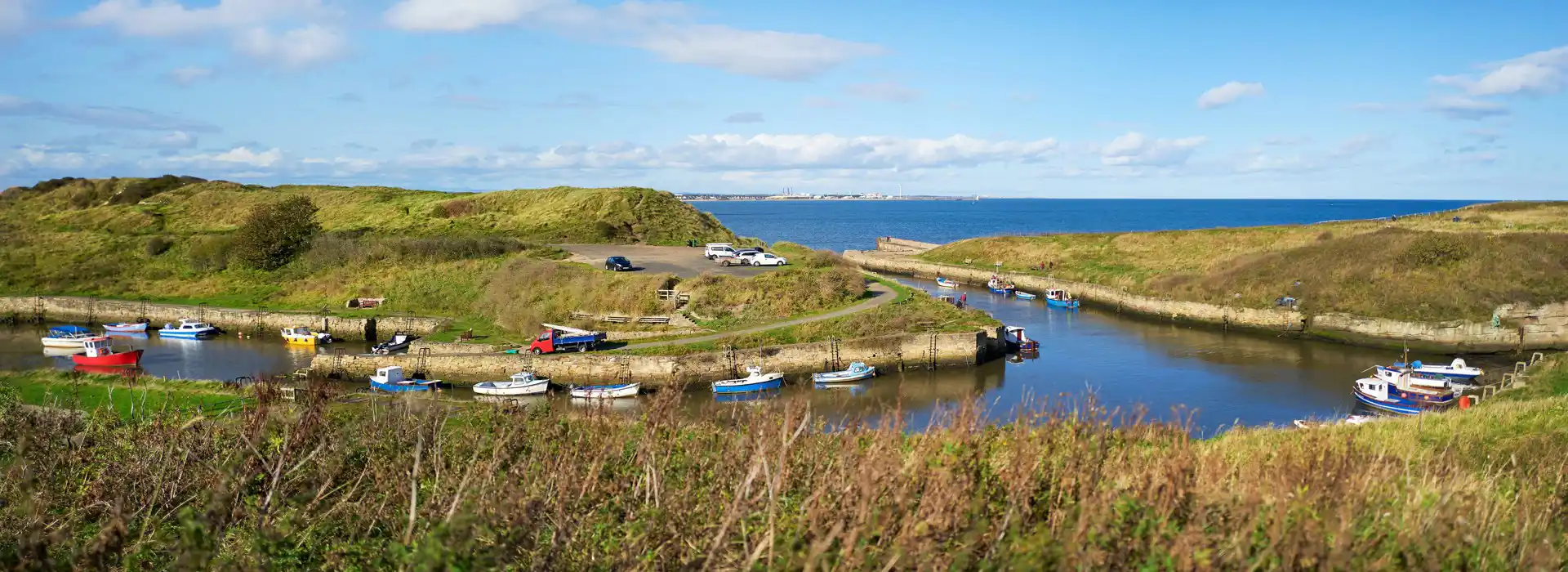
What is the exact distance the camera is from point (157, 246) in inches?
2724

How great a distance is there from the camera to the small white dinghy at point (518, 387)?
109 ft

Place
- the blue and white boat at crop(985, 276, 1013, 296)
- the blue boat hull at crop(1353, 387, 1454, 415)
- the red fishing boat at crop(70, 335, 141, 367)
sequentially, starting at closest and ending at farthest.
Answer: the blue boat hull at crop(1353, 387, 1454, 415) < the red fishing boat at crop(70, 335, 141, 367) < the blue and white boat at crop(985, 276, 1013, 296)

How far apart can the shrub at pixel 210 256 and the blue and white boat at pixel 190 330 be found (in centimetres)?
1425

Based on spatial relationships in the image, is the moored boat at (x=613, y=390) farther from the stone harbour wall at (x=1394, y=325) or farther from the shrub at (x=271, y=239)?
the shrub at (x=271, y=239)

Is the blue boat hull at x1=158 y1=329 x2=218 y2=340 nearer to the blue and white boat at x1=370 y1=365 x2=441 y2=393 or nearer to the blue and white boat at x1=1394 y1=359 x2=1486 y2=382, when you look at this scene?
the blue and white boat at x1=370 y1=365 x2=441 y2=393

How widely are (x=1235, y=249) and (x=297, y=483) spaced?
7223 cm

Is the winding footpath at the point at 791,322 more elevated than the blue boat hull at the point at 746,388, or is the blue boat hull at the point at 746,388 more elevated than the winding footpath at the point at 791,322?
the winding footpath at the point at 791,322

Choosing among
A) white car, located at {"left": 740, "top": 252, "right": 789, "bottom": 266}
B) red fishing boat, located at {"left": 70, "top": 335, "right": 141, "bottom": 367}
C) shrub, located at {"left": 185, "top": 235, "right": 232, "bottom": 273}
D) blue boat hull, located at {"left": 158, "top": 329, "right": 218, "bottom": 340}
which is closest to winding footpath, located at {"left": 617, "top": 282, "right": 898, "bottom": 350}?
white car, located at {"left": 740, "top": 252, "right": 789, "bottom": 266}

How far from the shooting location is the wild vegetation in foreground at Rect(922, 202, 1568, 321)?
152ft

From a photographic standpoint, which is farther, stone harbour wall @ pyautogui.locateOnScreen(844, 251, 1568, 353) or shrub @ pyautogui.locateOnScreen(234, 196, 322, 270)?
shrub @ pyautogui.locateOnScreen(234, 196, 322, 270)

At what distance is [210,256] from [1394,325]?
7671 cm

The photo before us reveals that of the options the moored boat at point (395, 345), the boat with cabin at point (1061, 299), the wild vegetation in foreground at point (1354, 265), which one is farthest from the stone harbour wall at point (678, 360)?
the wild vegetation in foreground at point (1354, 265)

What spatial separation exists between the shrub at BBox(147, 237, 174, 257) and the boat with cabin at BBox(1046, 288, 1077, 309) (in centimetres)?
6843

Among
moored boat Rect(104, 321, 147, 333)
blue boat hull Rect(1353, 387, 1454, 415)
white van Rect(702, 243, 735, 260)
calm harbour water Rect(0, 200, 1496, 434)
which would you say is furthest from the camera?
white van Rect(702, 243, 735, 260)
